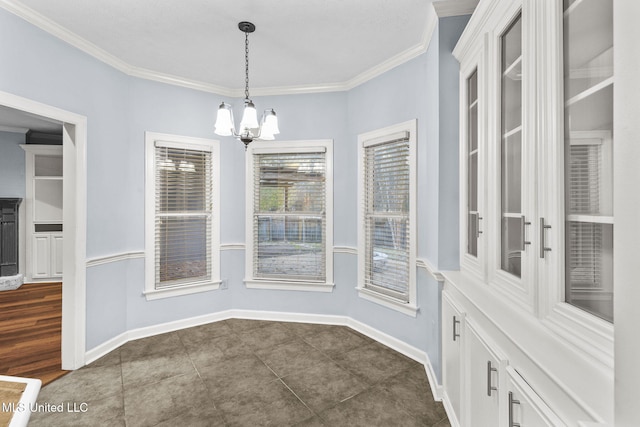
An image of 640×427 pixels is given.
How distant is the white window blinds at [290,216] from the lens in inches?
146

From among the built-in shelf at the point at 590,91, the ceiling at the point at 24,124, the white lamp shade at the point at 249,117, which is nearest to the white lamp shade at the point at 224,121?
the white lamp shade at the point at 249,117

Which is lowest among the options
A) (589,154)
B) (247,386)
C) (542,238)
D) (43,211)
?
(247,386)

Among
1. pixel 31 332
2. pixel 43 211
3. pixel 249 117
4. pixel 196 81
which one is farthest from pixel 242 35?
pixel 43 211

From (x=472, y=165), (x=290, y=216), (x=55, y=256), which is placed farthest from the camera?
(x=55, y=256)

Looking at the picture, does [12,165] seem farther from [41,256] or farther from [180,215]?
[180,215]

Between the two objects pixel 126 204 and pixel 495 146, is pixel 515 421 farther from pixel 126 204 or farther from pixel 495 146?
pixel 126 204

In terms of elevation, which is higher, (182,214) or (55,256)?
(182,214)

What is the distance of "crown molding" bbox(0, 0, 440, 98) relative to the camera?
231 centimetres

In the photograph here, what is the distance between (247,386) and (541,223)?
226cm

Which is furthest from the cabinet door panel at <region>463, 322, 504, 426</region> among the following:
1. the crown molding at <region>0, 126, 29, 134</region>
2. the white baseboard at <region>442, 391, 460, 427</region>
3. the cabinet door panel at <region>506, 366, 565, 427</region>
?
the crown molding at <region>0, 126, 29, 134</region>

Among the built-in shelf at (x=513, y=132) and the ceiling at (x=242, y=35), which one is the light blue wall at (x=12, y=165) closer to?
the ceiling at (x=242, y=35)

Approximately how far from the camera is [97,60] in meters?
2.87

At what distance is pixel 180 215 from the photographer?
3.55 m

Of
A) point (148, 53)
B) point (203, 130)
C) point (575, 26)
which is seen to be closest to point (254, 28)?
point (148, 53)
